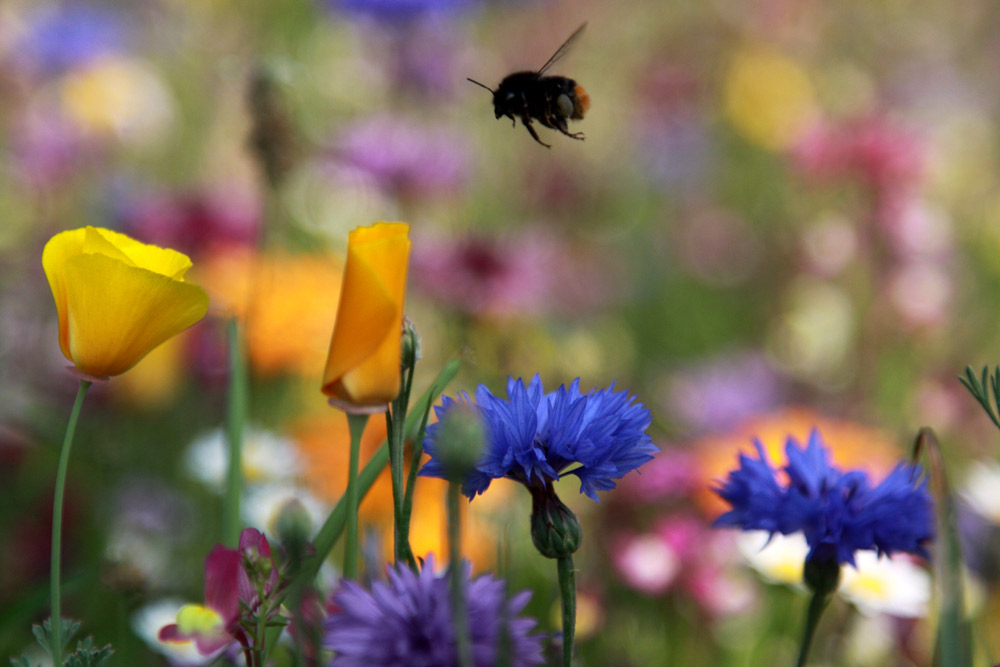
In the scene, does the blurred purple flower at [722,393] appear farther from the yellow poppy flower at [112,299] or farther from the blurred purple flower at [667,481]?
the yellow poppy flower at [112,299]

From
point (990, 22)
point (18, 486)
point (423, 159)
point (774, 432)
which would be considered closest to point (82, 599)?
point (18, 486)

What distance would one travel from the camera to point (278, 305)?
1.25m

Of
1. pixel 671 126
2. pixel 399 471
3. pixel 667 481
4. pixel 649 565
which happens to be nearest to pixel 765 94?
pixel 671 126

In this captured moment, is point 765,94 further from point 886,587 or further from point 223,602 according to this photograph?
point 223,602

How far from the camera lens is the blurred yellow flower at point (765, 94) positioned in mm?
2547

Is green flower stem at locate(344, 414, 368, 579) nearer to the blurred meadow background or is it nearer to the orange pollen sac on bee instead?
the blurred meadow background

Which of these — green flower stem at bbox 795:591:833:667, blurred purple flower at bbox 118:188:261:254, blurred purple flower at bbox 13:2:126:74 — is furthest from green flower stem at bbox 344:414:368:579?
blurred purple flower at bbox 13:2:126:74

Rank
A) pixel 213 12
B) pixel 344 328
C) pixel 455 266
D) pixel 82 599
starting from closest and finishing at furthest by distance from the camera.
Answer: pixel 344 328 < pixel 82 599 < pixel 455 266 < pixel 213 12

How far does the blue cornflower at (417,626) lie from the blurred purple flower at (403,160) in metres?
1.15

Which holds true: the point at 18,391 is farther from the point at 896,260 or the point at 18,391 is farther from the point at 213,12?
the point at 213,12

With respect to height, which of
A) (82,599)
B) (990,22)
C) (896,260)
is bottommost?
(82,599)

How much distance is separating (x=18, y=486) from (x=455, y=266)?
598 mm

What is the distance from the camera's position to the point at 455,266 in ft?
4.25

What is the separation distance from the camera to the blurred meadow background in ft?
3.12
